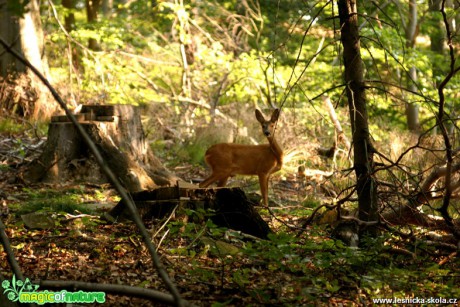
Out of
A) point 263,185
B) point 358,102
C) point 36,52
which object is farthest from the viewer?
point 36,52

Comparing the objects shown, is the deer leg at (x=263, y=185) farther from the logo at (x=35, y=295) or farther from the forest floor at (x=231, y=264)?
the logo at (x=35, y=295)

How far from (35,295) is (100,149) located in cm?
528

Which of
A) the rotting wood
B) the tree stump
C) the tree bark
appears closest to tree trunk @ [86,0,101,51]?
the tree bark

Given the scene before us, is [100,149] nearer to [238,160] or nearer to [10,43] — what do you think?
[238,160]

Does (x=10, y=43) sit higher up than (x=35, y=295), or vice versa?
(x=10, y=43)

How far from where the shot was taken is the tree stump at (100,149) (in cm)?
876

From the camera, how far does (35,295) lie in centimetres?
359

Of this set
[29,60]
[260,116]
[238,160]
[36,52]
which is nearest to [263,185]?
[238,160]

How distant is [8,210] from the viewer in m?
6.61

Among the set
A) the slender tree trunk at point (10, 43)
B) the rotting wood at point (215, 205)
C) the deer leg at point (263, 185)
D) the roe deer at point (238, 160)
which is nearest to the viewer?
the rotting wood at point (215, 205)

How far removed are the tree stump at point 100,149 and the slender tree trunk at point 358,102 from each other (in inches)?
158

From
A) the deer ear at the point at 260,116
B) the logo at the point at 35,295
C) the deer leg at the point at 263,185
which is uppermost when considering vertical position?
the deer ear at the point at 260,116

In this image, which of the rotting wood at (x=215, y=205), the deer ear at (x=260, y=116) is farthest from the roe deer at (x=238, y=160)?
the rotting wood at (x=215, y=205)

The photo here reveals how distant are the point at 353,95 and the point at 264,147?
15.2 ft
